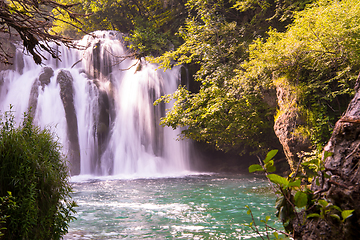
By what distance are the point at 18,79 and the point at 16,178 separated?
1898 cm

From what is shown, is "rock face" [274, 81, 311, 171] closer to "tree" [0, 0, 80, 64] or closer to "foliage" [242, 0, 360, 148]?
"foliage" [242, 0, 360, 148]

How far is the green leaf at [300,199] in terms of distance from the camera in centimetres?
155

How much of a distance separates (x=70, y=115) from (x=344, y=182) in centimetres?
1912

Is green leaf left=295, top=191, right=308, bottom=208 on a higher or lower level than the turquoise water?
higher

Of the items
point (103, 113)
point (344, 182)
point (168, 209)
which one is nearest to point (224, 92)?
point (168, 209)

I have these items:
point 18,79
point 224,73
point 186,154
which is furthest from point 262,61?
point 18,79

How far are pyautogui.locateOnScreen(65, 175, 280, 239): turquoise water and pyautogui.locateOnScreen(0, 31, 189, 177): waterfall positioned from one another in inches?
176

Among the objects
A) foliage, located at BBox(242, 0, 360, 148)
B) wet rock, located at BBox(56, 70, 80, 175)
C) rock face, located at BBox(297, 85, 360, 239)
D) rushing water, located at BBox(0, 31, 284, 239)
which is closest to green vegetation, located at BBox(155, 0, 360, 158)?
foliage, located at BBox(242, 0, 360, 148)

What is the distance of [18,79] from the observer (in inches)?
800

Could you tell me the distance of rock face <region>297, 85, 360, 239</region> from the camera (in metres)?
1.59

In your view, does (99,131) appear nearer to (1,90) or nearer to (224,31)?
(1,90)

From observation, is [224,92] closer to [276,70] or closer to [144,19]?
[276,70]

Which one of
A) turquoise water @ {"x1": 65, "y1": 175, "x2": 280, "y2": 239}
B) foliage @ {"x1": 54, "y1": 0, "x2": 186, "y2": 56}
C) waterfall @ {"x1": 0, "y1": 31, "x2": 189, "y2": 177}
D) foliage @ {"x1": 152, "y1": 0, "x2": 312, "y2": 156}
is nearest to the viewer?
turquoise water @ {"x1": 65, "y1": 175, "x2": 280, "y2": 239}

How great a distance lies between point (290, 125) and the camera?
438 inches
